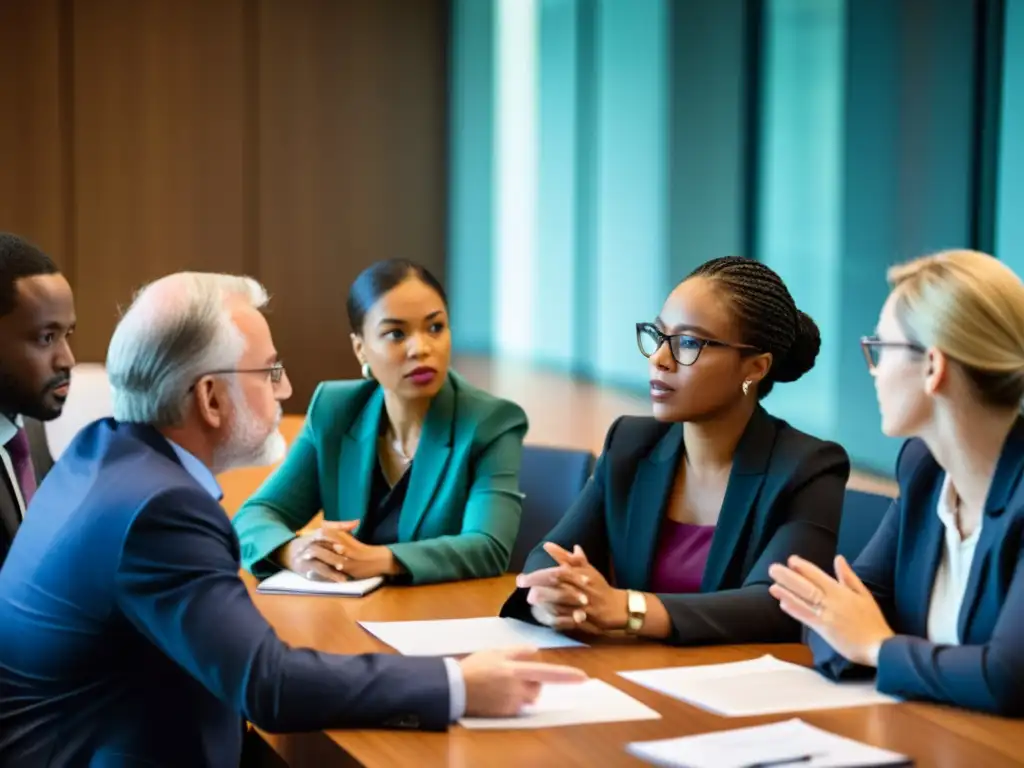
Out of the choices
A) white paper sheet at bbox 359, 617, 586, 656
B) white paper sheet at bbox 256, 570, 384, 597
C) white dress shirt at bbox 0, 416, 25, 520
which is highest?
white dress shirt at bbox 0, 416, 25, 520

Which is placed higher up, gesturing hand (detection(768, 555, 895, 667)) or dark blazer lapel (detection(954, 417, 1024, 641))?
dark blazer lapel (detection(954, 417, 1024, 641))

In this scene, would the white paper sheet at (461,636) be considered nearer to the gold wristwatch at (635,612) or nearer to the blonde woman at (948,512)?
the gold wristwatch at (635,612)

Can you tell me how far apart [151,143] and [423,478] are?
11.7 ft

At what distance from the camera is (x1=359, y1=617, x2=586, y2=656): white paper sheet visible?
2.27 meters

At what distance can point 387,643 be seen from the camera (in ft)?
7.61

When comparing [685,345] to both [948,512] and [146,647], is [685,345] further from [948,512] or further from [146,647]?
[146,647]

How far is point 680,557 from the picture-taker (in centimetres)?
266

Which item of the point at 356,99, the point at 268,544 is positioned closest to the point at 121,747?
the point at 268,544

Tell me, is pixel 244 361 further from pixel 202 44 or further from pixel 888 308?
pixel 202 44

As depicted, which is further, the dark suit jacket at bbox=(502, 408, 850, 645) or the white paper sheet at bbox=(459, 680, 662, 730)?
the dark suit jacket at bbox=(502, 408, 850, 645)

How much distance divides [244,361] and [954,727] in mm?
1181

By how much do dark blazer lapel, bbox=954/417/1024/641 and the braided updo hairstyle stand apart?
68cm

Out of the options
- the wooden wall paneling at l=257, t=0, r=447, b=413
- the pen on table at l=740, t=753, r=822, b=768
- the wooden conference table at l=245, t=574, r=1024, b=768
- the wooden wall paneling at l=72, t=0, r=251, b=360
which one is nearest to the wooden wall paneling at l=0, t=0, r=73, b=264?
the wooden wall paneling at l=72, t=0, r=251, b=360

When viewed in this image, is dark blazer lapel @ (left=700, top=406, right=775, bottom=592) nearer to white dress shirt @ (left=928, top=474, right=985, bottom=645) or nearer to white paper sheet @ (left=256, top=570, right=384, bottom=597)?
white dress shirt @ (left=928, top=474, right=985, bottom=645)
